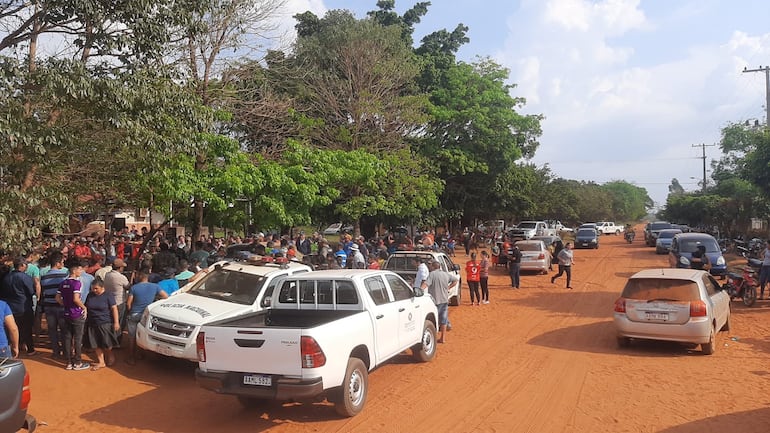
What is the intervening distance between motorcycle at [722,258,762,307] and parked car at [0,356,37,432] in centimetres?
1592

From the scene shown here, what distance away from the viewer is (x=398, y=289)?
913cm

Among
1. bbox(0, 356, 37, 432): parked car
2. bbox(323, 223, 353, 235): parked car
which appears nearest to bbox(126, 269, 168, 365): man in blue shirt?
bbox(0, 356, 37, 432): parked car

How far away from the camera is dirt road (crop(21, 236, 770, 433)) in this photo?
6.91 m

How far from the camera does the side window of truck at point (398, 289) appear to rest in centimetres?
897

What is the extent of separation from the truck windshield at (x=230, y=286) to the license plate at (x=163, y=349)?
128 cm

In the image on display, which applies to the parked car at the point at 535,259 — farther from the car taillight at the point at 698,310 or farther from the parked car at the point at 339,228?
the car taillight at the point at 698,310

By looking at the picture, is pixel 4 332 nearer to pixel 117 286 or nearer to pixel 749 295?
pixel 117 286

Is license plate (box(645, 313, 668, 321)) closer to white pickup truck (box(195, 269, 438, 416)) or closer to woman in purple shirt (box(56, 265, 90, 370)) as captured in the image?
white pickup truck (box(195, 269, 438, 416))

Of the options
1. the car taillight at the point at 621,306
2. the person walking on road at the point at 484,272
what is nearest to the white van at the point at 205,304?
the car taillight at the point at 621,306

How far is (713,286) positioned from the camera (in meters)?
11.3

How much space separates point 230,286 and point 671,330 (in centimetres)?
765

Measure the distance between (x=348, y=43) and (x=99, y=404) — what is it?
23.3 meters

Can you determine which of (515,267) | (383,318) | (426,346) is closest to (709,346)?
(426,346)

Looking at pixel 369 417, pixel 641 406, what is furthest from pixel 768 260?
pixel 369 417
